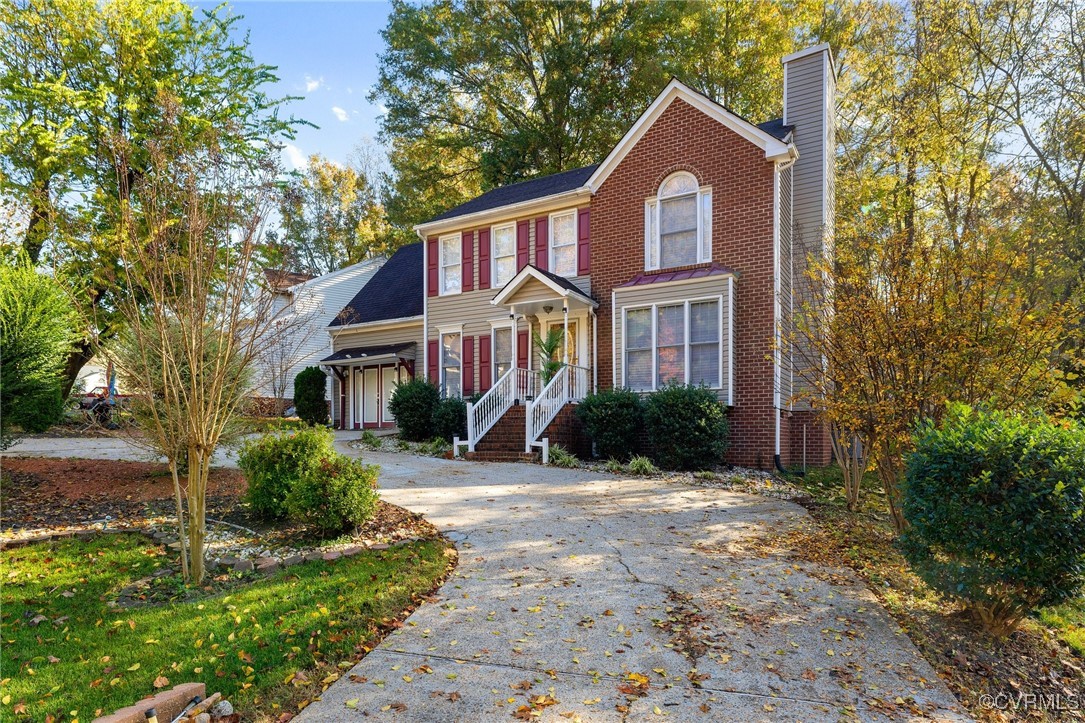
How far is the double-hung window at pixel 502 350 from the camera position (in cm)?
1622

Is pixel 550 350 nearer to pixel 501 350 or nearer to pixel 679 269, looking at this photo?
pixel 501 350

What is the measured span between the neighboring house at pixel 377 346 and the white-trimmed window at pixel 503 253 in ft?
11.8

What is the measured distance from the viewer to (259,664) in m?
3.77

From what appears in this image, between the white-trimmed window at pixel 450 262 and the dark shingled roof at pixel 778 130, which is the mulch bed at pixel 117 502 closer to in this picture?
the white-trimmed window at pixel 450 262

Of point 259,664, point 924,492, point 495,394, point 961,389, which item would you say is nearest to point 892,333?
point 961,389

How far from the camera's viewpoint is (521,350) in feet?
51.8

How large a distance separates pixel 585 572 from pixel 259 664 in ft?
8.80

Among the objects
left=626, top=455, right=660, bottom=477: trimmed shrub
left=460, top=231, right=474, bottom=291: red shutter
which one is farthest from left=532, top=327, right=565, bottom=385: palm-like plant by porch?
left=626, top=455, right=660, bottom=477: trimmed shrub

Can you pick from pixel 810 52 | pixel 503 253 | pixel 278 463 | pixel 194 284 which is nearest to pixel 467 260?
pixel 503 253

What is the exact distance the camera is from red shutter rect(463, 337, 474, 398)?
664 inches

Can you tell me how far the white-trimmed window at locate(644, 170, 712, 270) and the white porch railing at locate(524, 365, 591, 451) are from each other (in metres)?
2.88

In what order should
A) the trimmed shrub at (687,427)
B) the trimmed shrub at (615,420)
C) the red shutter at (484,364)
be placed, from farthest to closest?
the red shutter at (484,364) → the trimmed shrub at (615,420) → the trimmed shrub at (687,427)

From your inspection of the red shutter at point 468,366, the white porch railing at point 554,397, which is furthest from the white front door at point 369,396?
the white porch railing at point 554,397

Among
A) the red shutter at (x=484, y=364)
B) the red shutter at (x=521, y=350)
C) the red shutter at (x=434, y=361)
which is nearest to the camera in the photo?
the red shutter at (x=521, y=350)
